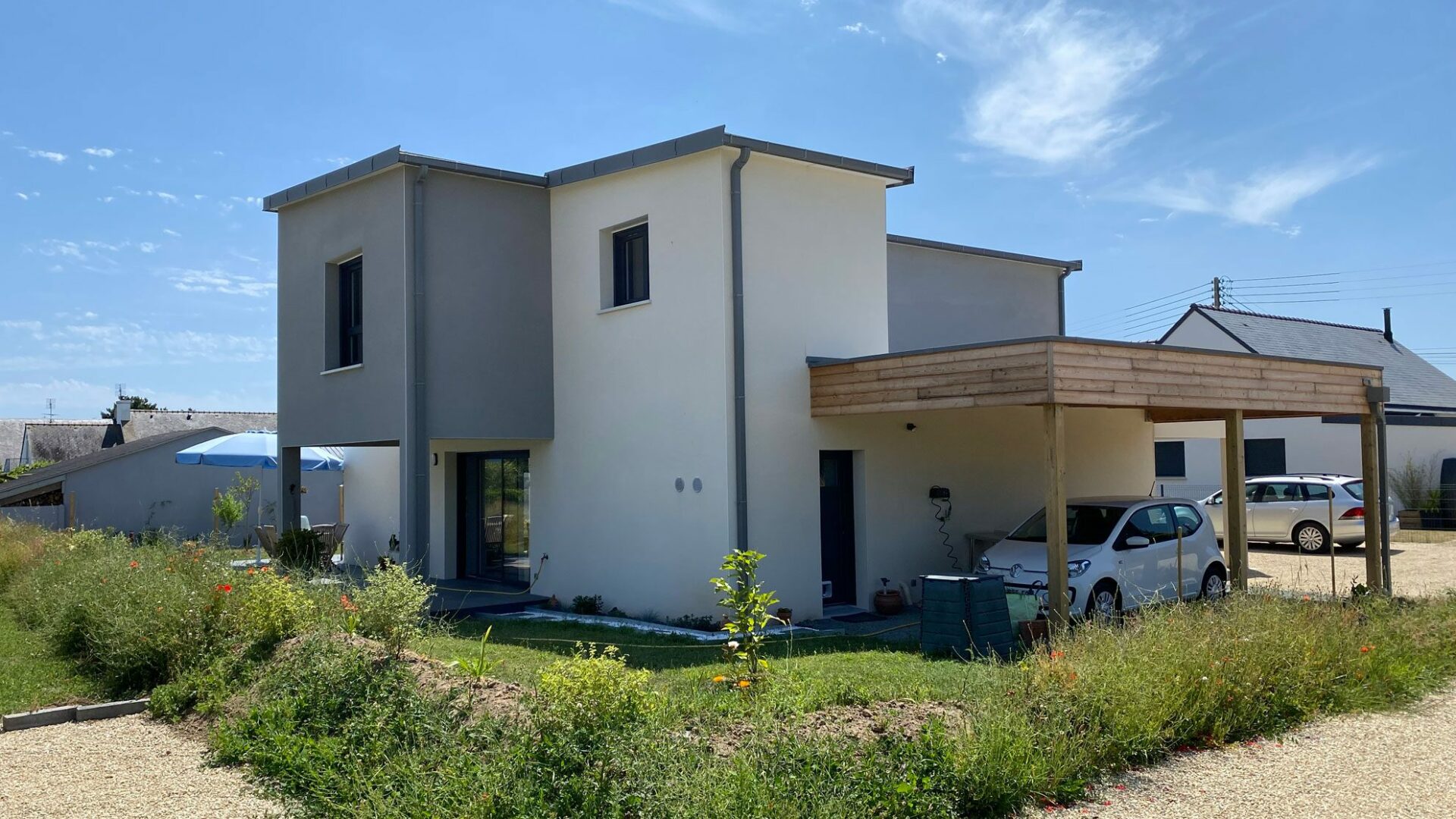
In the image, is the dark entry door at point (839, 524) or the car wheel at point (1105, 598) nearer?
the car wheel at point (1105, 598)

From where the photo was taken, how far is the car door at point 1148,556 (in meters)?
12.1

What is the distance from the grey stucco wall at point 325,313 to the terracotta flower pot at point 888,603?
656cm

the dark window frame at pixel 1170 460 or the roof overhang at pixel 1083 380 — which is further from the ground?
the roof overhang at pixel 1083 380

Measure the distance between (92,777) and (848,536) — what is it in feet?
30.8

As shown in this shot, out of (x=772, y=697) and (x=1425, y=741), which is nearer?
(x=772, y=697)

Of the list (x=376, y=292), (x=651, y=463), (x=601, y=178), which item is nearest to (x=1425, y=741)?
(x=651, y=463)

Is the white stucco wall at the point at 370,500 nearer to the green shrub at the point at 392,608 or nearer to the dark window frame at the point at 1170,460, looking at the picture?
the green shrub at the point at 392,608

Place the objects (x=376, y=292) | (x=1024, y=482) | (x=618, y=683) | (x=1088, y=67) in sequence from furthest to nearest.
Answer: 1. (x=1024, y=482)
2. (x=376, y=292)
3. (x=1088, y=67)
4. (x=618, y=683)

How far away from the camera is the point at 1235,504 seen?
41.3 ft

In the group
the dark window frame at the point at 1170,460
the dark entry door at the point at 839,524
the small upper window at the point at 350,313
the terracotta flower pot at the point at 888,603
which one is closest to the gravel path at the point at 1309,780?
the terracotta flower pot at the point at 888,603

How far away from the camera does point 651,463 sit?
44.0 feet

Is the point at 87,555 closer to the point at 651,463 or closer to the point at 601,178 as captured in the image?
the point at 651,463

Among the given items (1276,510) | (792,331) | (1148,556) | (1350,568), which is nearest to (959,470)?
(1148,556)

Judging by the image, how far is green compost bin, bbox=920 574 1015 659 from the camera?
33.0 feet
